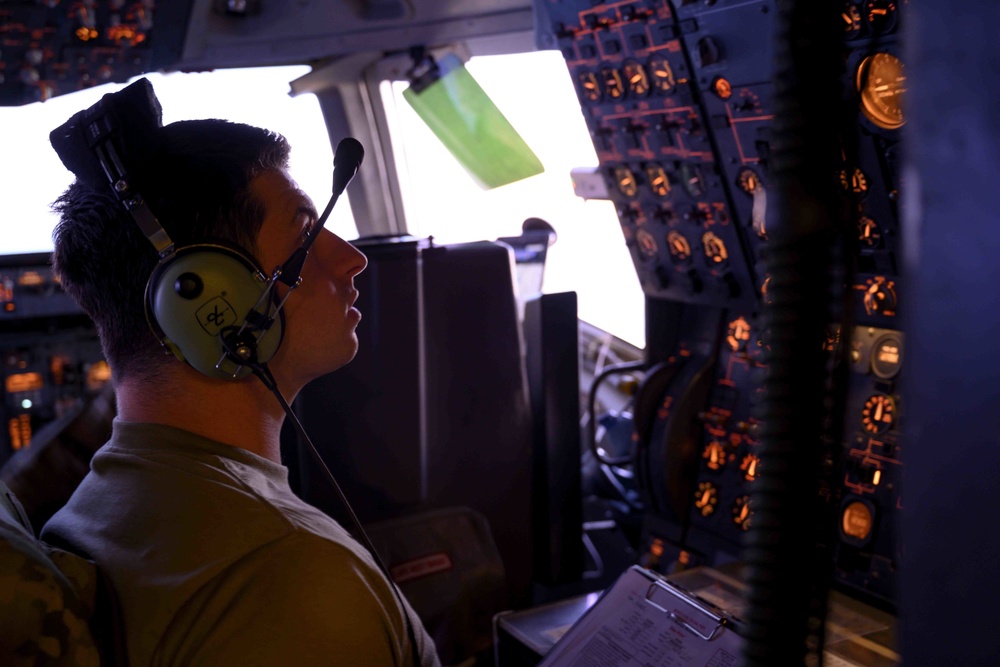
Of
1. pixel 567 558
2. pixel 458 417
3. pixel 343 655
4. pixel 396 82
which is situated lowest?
pixel 567 558

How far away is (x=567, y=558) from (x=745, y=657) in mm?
2128

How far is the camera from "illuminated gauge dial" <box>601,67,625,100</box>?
226 centimetres

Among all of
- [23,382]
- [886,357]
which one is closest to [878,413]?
[886,357]

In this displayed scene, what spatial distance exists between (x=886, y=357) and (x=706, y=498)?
687 mm

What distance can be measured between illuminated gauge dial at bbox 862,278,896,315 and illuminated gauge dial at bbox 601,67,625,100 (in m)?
0.81

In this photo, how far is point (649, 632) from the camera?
1.42 m

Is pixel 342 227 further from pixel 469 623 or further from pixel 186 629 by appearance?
pixel 186 629

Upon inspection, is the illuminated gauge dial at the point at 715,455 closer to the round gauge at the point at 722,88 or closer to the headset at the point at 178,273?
the round gauge at the point at 722,88

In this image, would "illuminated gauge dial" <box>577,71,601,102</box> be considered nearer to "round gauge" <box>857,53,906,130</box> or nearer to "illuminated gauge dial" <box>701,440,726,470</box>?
"round gauge" <box>857,53,906,130</box>

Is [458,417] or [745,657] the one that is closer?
[745,657]

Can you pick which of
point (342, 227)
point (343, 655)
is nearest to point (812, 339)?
point (343, 655)

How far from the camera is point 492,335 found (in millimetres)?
2367

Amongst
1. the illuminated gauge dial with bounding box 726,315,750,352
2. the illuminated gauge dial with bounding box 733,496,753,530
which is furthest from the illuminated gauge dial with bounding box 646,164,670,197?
the illuminated gauge dial with bounding box 733,496,753,530

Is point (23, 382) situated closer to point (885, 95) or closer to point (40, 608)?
point (40, 608)
